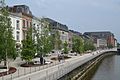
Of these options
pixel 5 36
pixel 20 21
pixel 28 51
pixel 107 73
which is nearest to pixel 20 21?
pixel 20 21

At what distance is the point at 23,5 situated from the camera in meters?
89.0

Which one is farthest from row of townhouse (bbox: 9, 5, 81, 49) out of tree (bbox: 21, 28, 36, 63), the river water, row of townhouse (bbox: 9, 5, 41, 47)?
the river water

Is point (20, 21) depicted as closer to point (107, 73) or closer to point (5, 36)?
point (107, 73)

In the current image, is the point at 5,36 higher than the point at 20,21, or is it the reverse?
the point at 20,21

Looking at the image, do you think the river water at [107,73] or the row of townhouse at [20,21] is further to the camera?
the row of townhouse at [20,21]

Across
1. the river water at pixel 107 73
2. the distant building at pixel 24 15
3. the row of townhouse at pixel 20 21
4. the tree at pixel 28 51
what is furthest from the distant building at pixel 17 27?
the river water at pixel 107 73

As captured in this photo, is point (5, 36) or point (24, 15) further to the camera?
point (24, 15)

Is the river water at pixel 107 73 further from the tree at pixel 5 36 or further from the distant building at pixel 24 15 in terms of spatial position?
the distant building at pixel 24 15

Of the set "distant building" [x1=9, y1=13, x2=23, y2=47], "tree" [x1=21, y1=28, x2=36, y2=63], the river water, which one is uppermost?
"distant building" [x1=9, y1=13, x2=23, y2=47]

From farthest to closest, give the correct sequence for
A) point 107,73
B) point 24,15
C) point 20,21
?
point 24,15, point 20,21, point 107,73

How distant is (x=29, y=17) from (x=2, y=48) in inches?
1561

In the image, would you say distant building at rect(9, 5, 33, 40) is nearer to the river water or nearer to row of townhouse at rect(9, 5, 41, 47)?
row of townhouse at rect(9, 5, 41, 47)

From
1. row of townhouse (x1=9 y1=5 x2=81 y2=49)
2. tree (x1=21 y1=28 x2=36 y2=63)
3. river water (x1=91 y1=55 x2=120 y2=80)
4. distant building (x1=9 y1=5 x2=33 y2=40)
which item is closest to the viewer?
tree (x1=21 y1=28 x2=36 y2=63)

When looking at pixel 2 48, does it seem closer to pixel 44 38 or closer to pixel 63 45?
pixel 44 38
